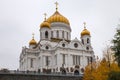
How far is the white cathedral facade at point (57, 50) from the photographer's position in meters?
69.6

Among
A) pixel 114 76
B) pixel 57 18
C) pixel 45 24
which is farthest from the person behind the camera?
pixel 57 18

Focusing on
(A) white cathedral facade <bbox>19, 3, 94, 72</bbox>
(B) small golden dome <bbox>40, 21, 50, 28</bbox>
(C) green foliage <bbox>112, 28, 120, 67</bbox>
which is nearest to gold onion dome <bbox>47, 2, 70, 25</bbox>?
(A) white cathedral facade <bbox>19, 3, 94, 72</bbox>

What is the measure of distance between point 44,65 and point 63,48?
5.63 metres

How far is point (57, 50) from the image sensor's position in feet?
228

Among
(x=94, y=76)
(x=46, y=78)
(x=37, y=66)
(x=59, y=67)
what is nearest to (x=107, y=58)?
(x=94, y=76)

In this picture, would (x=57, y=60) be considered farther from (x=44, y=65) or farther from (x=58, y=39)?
(x=58, y=39)

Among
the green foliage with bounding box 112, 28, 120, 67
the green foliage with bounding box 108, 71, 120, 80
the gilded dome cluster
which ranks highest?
the gilded dome cluster

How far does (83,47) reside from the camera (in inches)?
2876

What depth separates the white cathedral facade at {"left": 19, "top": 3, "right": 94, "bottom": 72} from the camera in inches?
2739

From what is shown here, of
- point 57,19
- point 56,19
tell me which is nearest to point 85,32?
point 57,19

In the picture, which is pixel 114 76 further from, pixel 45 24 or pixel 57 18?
pixel 57 18

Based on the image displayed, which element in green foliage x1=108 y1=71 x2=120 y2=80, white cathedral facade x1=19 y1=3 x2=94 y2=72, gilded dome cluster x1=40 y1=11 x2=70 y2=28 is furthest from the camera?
gilded dome cluster x1=40 y1=11 x2=70 y2=28

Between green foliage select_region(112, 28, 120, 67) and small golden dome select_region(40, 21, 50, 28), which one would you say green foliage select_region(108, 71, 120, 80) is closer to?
green foliage select_region(112, 28, 120, 67)

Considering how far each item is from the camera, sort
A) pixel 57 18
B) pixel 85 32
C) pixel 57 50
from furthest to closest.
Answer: pixel 85 32 < pixel 57 18 < pixel 57 50
